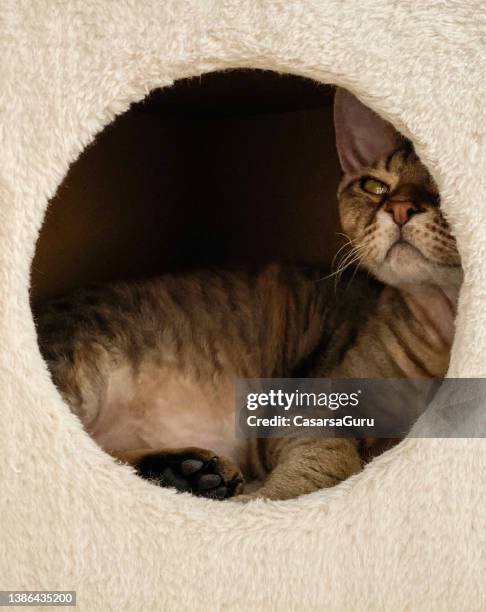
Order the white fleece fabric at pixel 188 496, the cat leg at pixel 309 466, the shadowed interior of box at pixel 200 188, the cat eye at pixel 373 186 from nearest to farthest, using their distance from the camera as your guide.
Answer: the white fleece fabric at pixel 188 496
the cat leg at pixel 309 466
the cat eye at pixel 373 186
the shadowed interior of box at pixel 200 188

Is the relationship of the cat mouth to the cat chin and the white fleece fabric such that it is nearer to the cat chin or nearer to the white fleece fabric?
the cat chin

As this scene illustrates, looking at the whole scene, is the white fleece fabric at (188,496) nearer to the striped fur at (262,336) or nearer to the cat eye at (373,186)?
the striped fur at (262,336)

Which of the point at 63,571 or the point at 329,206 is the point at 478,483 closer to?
the point at 63,571

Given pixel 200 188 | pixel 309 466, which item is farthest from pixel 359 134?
pixel 200 188

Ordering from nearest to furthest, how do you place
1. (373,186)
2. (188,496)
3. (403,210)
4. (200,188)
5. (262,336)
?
(188,496), (403,210), (373,186), (262,336), (200,188)

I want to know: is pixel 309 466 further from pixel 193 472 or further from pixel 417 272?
pixel 417 272

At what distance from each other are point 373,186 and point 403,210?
0.15 m

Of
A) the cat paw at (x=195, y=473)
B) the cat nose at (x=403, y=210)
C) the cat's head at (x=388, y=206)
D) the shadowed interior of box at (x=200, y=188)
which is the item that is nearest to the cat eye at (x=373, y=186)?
the cat's head at (x=388, y=206)

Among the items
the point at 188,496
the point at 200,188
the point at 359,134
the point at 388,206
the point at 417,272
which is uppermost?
the point at 200,188

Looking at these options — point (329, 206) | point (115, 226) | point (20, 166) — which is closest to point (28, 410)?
point (20, 166)

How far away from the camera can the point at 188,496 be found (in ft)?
3.02

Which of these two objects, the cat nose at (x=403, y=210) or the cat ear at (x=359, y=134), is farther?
the cat ear at (x=359, y=134)

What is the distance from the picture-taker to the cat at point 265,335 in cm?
118

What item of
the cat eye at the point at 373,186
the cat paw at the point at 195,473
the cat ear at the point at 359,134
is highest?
the cat ear at the point at 359,134
